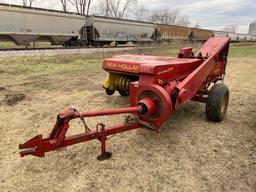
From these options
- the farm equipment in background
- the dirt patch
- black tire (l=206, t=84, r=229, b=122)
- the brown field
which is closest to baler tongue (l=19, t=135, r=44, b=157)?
the farm equipment in background

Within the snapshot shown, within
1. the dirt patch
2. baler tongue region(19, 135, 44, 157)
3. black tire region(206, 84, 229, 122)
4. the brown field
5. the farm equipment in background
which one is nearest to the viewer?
baler tongue region(19, 135, 44, 157)

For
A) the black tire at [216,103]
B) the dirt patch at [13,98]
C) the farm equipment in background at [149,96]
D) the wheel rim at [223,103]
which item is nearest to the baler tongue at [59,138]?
the farm equipment in background at [149,96]

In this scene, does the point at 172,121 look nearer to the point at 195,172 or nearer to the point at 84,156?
the point at 195,172

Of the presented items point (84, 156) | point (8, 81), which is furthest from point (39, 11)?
point (84, 156)

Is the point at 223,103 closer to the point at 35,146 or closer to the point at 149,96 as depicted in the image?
the point at 149,96

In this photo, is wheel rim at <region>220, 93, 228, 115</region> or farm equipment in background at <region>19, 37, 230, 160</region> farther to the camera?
wheel rim at <region>220, 93, 228, 115</region>

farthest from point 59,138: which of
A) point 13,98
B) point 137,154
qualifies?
point 13,98

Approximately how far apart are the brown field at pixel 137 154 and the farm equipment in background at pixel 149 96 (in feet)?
1.08

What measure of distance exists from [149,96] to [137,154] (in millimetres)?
790

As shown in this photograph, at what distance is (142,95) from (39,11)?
54.2ft

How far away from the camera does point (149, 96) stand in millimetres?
3123

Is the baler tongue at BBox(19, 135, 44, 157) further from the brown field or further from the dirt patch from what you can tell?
the dirt patch

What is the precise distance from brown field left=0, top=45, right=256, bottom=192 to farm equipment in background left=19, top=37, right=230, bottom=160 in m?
0.33

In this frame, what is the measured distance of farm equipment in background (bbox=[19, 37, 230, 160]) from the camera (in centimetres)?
242
